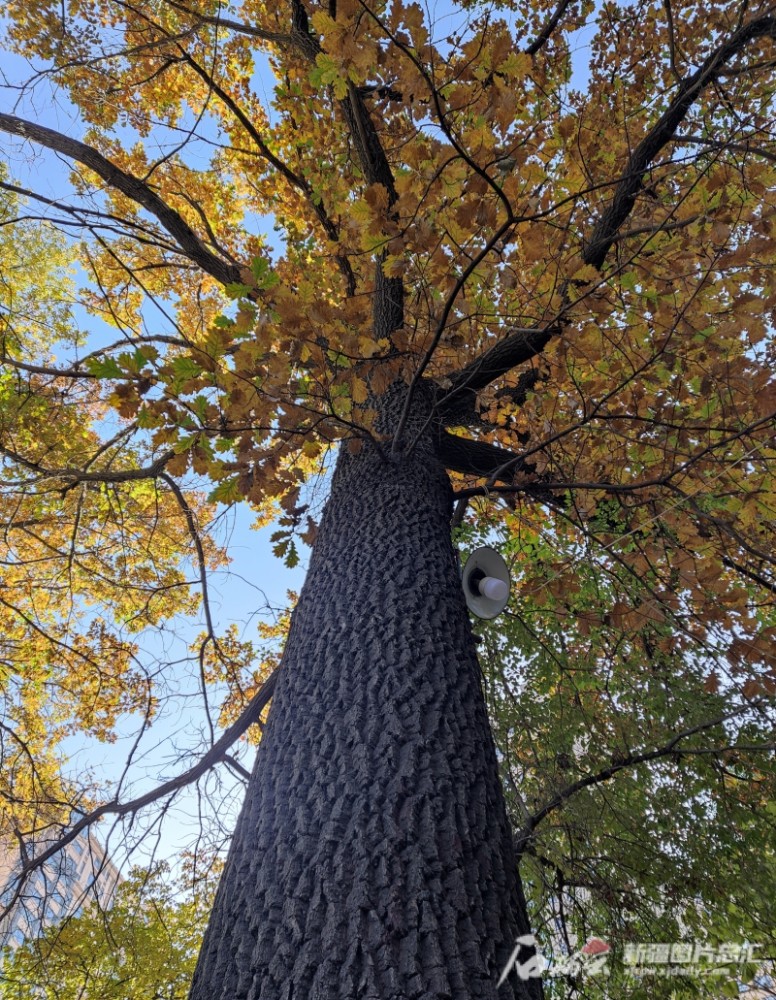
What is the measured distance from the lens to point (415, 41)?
2.30 meters

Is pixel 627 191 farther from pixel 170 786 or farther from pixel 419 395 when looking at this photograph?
pixel 170 786

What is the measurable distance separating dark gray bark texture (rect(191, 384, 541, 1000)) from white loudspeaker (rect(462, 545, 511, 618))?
0.23 meters

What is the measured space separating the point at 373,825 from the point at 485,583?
1.30m

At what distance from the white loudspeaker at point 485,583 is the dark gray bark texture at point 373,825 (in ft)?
0.76

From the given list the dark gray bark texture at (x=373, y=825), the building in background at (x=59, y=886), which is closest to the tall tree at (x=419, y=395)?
the dark gray bark texture at (x=373, y=825)

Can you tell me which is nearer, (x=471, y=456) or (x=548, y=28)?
(x=471, y=456)

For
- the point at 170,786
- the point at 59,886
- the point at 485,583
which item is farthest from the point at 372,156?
the point at 59,886

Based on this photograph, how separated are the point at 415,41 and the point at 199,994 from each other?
349cm

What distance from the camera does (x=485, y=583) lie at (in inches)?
96.3

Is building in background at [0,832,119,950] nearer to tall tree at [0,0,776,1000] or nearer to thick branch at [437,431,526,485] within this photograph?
tall tree at [0,0,776,1000]

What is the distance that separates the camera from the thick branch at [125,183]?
11.3 ft

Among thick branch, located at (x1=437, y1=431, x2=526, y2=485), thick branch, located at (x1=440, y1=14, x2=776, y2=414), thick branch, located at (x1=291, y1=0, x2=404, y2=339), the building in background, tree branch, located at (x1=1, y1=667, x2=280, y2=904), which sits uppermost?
thick branch, located at (x1=291, y1=0, x2=404, y2=339)

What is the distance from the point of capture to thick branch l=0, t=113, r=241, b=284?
343cm

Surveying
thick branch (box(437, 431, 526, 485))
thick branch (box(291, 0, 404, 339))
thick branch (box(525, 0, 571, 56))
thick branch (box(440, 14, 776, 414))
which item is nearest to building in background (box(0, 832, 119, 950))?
thick branch (box(437, 431, 526, 485))
